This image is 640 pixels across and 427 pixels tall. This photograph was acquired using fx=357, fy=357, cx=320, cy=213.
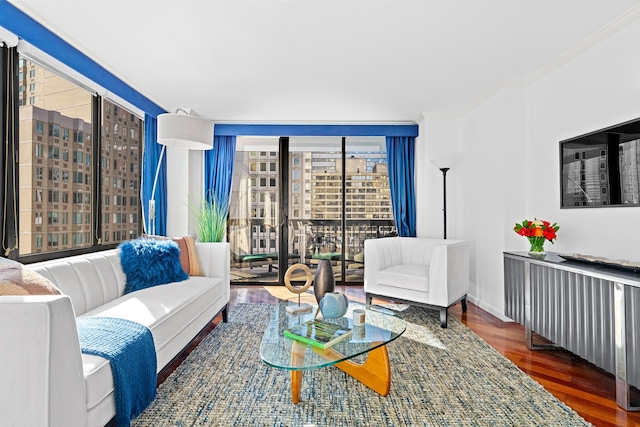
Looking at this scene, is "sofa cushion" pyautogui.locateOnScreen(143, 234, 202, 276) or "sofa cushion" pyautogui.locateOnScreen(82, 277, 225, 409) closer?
"sofa cushion" pyautogui.locateOnScreen(82, 277, 225, 409)

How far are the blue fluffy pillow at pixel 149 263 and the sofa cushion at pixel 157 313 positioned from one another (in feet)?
0.33

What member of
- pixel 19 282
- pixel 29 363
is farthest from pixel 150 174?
pixel 29 363

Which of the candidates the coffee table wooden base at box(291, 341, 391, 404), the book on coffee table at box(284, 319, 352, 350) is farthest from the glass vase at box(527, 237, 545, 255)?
the book on coffee table at box(284, 319, 352, 350)

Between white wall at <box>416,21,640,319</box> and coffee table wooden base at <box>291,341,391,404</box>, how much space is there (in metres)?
1.81

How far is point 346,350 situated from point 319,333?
22 cm

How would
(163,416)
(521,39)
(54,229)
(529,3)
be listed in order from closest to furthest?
(163,416) → (529,3) → (521,39) → (54,229)

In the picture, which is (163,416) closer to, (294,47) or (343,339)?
(343,339)

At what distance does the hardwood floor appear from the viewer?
6.25 ft

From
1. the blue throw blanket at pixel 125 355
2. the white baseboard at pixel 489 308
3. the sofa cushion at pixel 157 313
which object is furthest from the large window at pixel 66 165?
the white baseboard at pixel 489 308

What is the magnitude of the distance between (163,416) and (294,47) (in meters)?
2.62

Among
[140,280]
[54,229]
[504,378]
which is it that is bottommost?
[504,378]

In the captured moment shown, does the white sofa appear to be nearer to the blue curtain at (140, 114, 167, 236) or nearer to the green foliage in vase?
the blue curtain at (140, 114, 167, 236)

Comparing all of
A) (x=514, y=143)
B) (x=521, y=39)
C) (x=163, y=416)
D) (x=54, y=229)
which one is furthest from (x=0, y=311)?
(x=514, y=143)

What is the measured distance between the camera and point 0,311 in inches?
48.4
